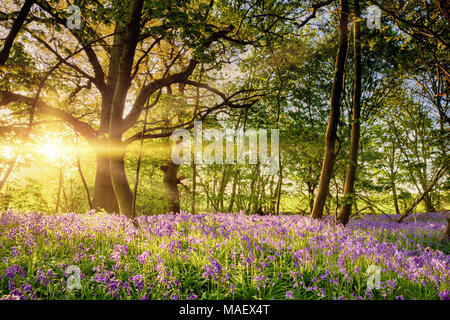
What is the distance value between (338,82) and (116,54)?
32.7 feet

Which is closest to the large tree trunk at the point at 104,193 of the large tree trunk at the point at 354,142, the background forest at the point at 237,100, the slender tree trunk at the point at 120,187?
the background forest at the point at 237,100

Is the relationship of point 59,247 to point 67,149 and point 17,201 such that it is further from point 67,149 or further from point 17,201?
point 17,201

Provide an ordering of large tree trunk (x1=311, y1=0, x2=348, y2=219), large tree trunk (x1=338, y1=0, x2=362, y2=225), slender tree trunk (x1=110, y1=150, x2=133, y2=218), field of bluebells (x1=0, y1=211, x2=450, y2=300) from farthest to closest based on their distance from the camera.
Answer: large tree trunk (x1=338, y1=0, x2=362, y2=225) < large tree trunk (x1=311, y1=0, x2=348, y2=219) < slender tree trunk (x1=110, y1=150, x2=133, y2=218) < field of bluebells (x1=0, y1=211, x2=450, y2=300)

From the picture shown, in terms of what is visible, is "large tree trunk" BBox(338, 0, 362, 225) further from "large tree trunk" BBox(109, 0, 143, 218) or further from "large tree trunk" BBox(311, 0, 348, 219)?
"large tree trunk" BBox(109, 0, 143, 218)

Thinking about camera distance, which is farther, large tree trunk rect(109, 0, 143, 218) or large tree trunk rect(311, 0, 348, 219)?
large tree trunk rect(311, 0, 348, 219)

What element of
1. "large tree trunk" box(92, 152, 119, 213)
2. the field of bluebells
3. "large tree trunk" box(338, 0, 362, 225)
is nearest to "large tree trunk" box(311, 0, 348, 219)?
"large tree trunk" box(338, 0, 362, 225)

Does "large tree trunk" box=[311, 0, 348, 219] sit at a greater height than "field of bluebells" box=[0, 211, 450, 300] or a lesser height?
greater

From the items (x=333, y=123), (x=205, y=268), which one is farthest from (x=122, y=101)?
(x=333, y=123)

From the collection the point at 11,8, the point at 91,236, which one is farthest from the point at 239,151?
the point at 11,8

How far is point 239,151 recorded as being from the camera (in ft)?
45.5

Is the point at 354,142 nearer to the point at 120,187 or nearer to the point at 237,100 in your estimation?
the point at 237,100

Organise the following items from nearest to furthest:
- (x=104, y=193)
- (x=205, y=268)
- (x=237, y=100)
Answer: (x=205, y=268), (x=237, y=100), (x=104, y=193)

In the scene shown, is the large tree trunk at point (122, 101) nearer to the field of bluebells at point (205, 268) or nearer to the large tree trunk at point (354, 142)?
the field of bluebells at point (205, 268)
